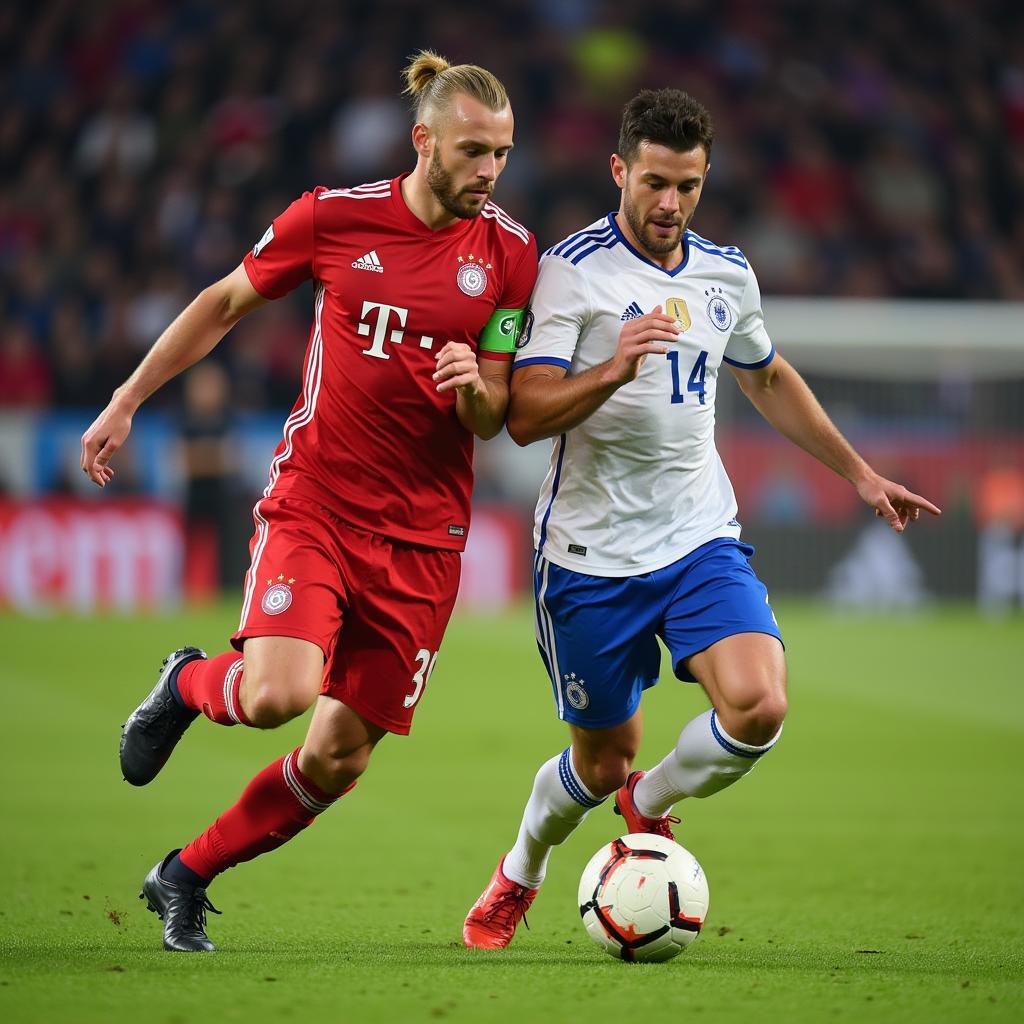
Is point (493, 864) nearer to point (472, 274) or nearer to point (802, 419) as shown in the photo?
point (802, 419)

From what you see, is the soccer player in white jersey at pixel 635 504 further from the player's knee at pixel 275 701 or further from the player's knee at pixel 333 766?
the player's knee at pixel 275 701

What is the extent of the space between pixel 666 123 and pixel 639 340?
0.77 metres

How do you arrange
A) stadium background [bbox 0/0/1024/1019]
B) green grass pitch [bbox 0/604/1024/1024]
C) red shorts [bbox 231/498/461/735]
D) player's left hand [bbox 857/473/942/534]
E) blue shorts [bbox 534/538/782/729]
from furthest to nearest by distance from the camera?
stadium background [bbox 0/0/1024/1019] < player's left hand [bbox 857/473/942/534] < blue shorts [bbox 534/538/782/729] < red shorts [bbox 231/498/461/735] < green grass pitch [bbox 0/604/1024/1024]

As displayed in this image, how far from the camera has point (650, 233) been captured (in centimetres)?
504

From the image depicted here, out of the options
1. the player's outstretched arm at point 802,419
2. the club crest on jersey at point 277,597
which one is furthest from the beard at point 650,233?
the club crest on jersey at point 277,597

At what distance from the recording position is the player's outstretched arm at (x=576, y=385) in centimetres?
458

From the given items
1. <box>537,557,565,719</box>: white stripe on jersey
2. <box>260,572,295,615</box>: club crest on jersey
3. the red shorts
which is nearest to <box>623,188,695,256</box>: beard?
<box>537,557,565,719</box>: white stripe on jersey

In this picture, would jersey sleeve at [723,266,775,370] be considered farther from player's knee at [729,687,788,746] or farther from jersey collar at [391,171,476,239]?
player's knee at [729,687,788,746]

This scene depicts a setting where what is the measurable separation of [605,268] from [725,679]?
1.29m

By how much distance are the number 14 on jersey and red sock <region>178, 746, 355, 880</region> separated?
1543 millimetres

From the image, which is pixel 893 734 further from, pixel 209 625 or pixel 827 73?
pixel 827 73

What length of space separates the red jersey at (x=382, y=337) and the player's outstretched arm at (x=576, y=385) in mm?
192

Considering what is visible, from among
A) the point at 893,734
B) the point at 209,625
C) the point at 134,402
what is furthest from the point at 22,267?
the point at 134,402

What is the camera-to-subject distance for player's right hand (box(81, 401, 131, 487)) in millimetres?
4859
